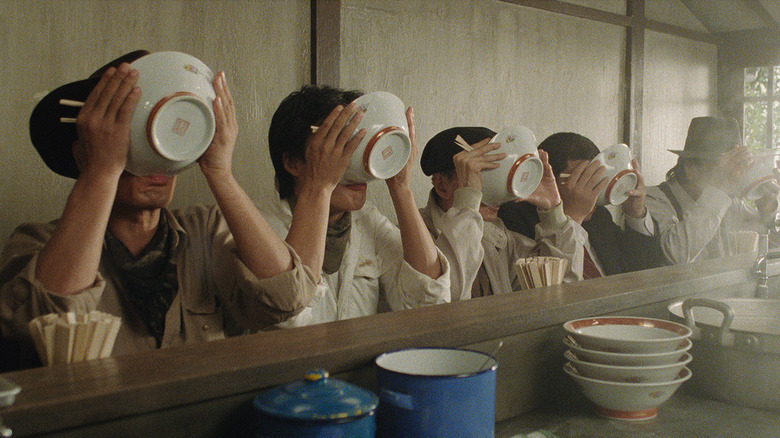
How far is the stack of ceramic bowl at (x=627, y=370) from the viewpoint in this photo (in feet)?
3.84

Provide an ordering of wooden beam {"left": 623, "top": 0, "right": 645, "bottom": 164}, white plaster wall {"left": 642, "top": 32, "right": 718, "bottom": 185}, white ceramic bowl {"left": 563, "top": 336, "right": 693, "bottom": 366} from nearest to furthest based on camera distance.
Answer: white ceramic bowl {"left": 563, "top": 336, "right": 693, "bottom": 366}, wooden beam {"left": 623, "top": 0, "right": 645, "bottom": 164}, white plaster wall {"left": 642, "top": 32, "right": 718, "bottom": 185}

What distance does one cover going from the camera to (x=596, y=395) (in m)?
1.21

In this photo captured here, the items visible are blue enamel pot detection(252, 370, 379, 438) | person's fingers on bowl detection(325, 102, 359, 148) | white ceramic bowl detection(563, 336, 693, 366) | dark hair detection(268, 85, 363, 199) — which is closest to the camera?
blue enamel pot detection(252, 370, 379, 438)

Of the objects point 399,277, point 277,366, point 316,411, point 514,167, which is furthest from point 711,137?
point 316,411

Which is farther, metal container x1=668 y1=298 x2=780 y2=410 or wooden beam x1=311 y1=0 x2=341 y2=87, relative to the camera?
wooden beam x1=311 y1=0 x2=341 y2=87

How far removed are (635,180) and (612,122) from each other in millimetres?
2060

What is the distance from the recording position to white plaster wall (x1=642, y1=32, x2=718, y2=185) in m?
4.98

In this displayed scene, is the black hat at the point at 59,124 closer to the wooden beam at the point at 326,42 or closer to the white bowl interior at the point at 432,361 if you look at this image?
the white bowl interior at the point at 432,361

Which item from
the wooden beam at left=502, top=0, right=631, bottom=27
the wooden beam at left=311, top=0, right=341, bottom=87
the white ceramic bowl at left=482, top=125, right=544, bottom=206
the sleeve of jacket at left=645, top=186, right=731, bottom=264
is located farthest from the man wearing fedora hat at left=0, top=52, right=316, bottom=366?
the wooden beam at left=502, top=0, right=631, bottom=27

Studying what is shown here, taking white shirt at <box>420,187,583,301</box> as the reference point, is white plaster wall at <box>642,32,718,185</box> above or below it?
above

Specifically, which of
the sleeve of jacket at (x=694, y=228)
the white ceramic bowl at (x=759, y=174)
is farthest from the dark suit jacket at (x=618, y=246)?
the white ceramic bowl at (x=759, y=174)

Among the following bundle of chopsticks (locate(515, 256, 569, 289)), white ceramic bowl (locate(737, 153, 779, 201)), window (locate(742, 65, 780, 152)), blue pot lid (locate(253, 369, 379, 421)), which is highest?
window (locate(742, 65, 780, 152))

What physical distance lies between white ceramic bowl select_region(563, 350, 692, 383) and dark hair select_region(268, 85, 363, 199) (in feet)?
3.43

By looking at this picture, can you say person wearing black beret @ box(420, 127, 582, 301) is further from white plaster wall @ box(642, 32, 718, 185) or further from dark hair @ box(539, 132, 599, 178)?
white plaster wall @ box(642, 32, 718, 185)
